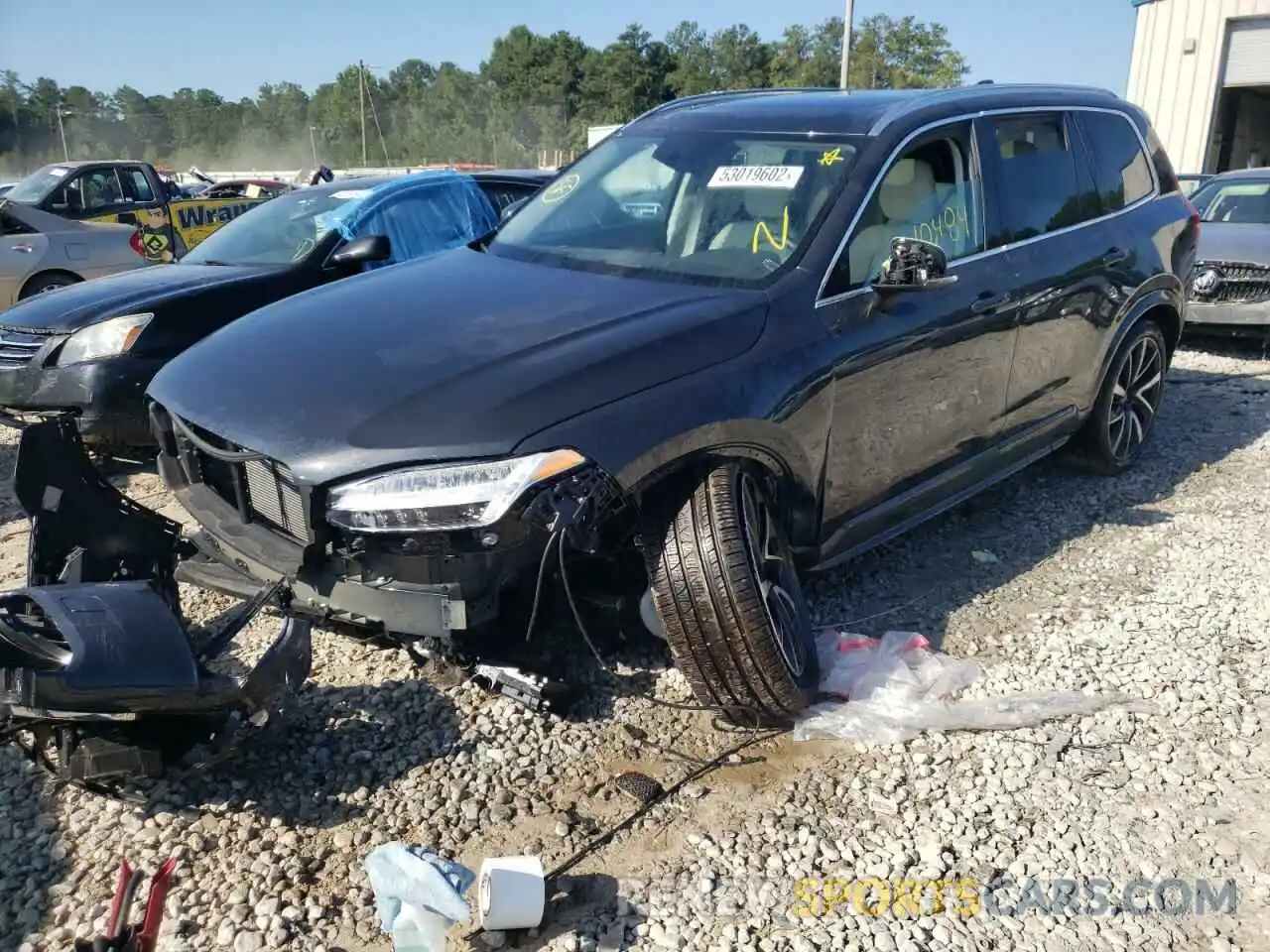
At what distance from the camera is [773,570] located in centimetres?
312

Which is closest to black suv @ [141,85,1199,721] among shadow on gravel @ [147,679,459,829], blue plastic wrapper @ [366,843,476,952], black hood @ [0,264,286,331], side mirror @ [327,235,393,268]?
shadow on gravel @ [147,679,459,829]

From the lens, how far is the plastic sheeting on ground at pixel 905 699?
3129mm

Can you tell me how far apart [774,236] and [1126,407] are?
2867mm

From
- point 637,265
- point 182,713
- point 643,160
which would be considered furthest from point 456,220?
point 182,713

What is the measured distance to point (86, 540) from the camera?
3127 mm

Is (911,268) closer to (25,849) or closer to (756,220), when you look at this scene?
(756,220)

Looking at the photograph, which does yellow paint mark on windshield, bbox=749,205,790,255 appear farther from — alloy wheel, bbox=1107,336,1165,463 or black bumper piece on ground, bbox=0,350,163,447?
black bumper piece on ground, bbox=0,350,163,447

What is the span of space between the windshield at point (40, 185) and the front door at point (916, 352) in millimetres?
10698

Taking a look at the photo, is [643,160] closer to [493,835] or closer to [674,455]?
[674,455]

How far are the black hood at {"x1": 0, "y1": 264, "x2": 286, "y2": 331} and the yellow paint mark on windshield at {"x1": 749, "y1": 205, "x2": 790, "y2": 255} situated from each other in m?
3.33

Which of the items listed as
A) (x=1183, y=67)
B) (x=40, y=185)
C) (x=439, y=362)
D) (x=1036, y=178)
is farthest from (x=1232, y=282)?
(x=1183, y=67)

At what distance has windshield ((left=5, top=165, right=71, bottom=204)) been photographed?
1105 centimetres

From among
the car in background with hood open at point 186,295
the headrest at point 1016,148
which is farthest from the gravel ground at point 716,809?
the headrest at point 1016,148

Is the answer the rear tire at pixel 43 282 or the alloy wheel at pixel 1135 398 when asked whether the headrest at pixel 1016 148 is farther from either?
the rear tire at pixel 43 282
